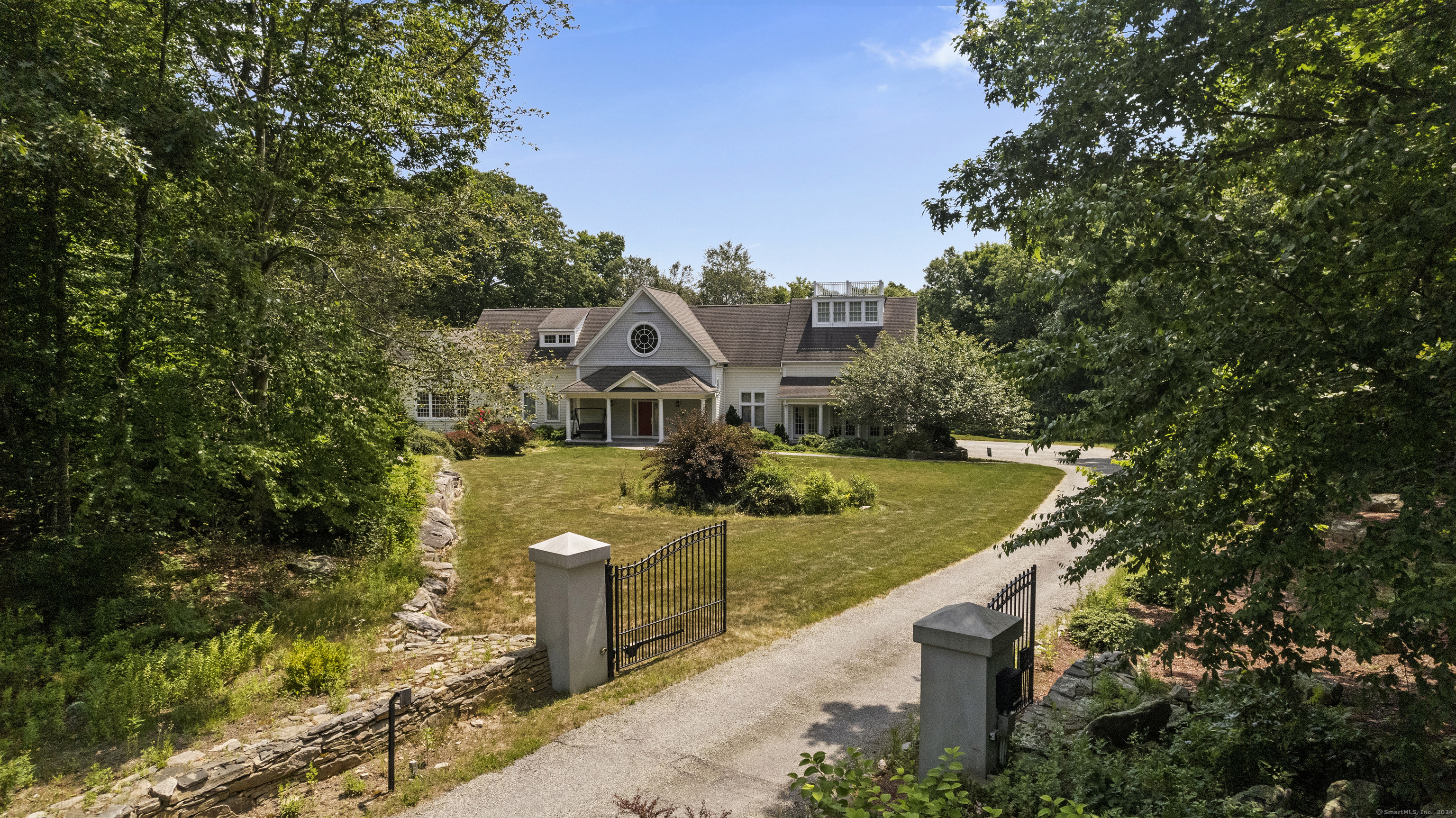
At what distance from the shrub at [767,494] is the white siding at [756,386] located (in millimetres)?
16347

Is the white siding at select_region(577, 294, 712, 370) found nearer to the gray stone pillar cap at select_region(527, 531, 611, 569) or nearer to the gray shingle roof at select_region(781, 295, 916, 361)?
the gray shingle roof at select_region(781, 295, 916, 361)

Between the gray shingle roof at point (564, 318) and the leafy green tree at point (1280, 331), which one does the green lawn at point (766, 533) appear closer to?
the leafy green tree at point (1280, 331)

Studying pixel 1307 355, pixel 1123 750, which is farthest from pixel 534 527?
pixel 1307 355

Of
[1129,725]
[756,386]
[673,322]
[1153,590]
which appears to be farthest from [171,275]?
[756,386]

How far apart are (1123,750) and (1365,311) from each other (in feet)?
11.5

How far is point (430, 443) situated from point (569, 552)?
1857 centimetres

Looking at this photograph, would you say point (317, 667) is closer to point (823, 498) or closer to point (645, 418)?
point (823, 498)

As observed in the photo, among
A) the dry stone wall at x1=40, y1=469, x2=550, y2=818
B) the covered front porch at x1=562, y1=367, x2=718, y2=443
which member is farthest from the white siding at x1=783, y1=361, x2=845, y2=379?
the dry stone wall at x1=40, y1=469, x2=550, y2=818

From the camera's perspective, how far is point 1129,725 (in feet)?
18.0

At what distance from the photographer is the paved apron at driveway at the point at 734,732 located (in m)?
5.61

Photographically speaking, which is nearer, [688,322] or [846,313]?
[846,313]

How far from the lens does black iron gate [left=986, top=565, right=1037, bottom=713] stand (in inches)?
202

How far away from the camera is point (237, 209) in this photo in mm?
8273

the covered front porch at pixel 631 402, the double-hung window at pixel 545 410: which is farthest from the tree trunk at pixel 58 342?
the double-hung window at pixel 545 410
